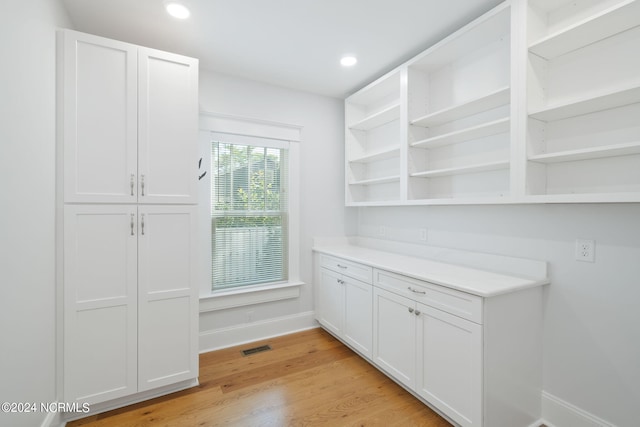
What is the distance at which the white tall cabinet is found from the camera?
1.85 m

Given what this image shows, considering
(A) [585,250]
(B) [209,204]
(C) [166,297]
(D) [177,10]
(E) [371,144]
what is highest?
(D) [177,10]

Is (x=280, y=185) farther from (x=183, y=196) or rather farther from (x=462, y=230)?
(x=462, y=230)

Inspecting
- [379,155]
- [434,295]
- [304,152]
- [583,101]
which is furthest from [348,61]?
[434,295]

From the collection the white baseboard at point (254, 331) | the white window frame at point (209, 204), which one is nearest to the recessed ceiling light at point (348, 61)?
the white window frame at point (209, 204)

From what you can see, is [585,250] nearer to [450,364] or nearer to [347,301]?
[450,364]

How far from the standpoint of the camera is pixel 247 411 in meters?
1.96

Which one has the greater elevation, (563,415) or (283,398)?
(563,415)

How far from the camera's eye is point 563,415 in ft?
5.75

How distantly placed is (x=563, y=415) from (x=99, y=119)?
349cm

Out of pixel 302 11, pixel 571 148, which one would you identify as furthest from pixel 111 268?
pixel 571 148

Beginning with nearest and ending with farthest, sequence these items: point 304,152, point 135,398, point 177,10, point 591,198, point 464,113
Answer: point 591,198 → point 177,10 → point 135,398 → point 464,113 → point 304,152

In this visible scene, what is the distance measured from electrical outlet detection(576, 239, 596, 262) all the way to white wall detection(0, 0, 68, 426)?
113 inches

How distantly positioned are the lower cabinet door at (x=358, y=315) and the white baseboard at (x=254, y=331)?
26.7 inches

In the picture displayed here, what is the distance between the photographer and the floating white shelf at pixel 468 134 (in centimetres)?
190
